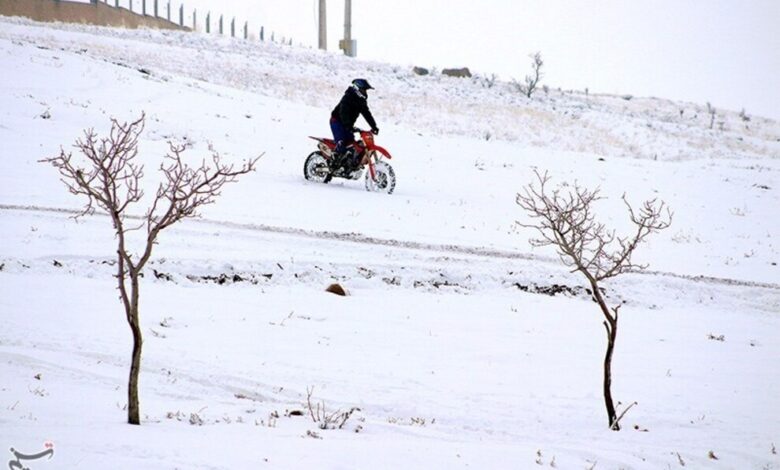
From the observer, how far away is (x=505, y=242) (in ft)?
45.4

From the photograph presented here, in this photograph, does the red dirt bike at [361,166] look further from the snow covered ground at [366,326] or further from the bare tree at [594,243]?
the bare tree at [594,243]

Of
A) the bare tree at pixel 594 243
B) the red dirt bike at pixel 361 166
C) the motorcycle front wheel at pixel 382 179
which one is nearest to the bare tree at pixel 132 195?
the bare tree at pixel 594 243

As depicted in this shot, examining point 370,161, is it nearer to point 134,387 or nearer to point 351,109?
point 351,109

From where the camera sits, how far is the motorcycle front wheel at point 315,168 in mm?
17312

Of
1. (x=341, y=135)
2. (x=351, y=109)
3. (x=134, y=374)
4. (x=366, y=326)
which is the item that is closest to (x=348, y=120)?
(x=351, y=109)

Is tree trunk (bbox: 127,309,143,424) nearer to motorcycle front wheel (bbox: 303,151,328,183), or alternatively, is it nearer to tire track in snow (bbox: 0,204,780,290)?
tire track in snow (bbox: 0,204,780,290)

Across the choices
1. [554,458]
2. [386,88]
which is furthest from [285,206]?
[386,88]

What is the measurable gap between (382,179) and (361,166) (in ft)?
2.24

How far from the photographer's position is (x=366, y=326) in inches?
353

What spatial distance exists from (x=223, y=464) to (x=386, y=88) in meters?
35.8

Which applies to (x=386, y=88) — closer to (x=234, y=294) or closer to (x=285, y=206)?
(x=285, y=206)

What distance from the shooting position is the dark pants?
642 inches

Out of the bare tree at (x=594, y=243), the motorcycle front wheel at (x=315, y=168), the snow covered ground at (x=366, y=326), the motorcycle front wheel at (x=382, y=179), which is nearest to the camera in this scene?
the snow covered ground at (x=366, y=326)
